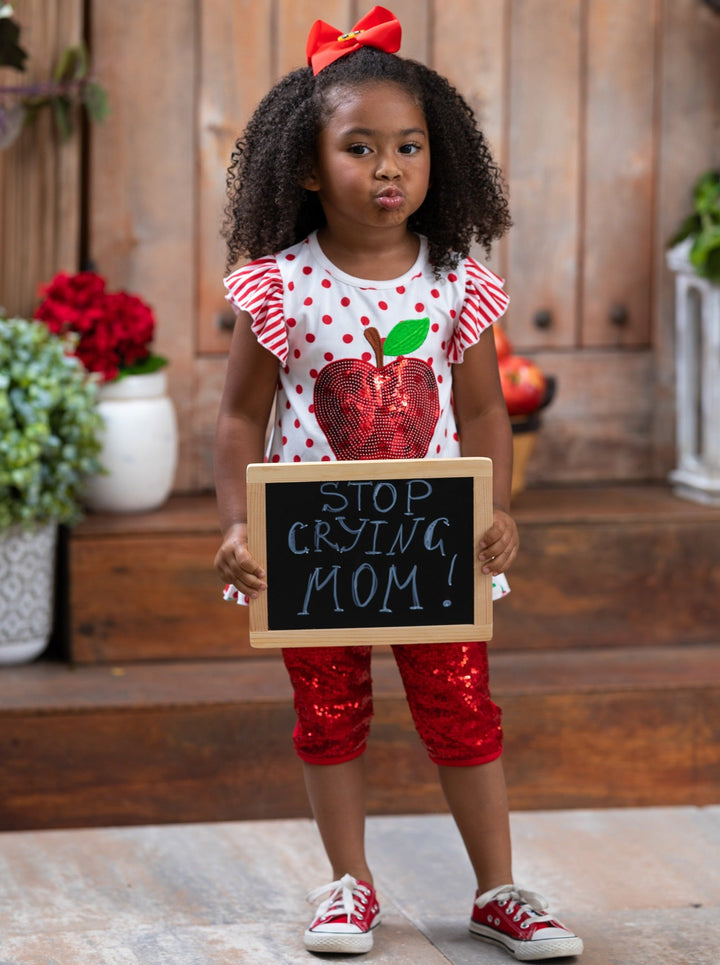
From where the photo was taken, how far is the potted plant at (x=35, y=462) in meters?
2.56

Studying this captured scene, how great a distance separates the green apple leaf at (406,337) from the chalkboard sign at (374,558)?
0.58ft

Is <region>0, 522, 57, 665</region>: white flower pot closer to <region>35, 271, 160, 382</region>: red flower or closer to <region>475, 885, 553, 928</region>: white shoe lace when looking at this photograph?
<region>35, 271, 160, 382</region>: red flower

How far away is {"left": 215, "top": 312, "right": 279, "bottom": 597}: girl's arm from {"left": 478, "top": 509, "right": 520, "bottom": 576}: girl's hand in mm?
309

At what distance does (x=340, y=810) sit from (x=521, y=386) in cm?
120

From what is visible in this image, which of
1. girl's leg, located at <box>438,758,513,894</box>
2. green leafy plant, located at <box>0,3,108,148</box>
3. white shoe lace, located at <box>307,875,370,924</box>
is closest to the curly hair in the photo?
girl's leg, located at <box>438,758,513,894</box>

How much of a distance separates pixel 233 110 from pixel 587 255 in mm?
838

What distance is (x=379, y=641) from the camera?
1771 millimetres

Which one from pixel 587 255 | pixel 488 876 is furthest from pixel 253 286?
pixel 587 255

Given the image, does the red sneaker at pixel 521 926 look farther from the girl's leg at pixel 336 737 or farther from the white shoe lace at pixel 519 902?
the girl's leg at pixel 336 737

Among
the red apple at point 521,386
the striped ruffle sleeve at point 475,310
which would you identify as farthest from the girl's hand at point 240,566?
the red apple at point 521,386

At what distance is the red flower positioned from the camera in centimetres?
276

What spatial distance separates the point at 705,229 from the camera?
296 centimetres

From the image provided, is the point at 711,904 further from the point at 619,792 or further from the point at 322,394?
the point at 322,394

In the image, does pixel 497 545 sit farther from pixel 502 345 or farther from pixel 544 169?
pixel 544 169
